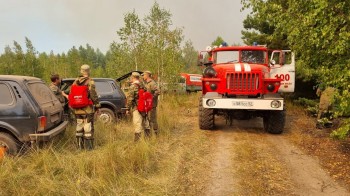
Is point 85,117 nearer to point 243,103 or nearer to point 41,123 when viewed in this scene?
point 41,123

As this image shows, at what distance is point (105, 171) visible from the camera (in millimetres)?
4316

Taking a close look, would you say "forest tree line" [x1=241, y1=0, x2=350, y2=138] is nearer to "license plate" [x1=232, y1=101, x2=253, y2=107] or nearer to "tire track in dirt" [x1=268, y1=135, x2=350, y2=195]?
"tire track in dirt" [x1=268, y1=135, x2=350, y2=195]

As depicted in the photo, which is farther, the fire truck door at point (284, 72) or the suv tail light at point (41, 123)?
the fire truck door at point (284, 72)

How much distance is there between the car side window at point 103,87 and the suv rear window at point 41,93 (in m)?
3.14

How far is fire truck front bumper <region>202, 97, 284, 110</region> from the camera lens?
755 cm

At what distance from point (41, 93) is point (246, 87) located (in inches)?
185

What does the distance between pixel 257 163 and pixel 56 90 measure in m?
4.69

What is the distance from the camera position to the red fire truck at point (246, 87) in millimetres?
7676

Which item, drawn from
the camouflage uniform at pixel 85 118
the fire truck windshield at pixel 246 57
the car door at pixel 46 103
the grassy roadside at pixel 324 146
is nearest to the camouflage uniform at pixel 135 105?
the camouflage uniform at pixel 85 118

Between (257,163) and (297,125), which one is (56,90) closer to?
(257,163)

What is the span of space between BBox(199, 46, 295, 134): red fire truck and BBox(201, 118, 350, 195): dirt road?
70cm

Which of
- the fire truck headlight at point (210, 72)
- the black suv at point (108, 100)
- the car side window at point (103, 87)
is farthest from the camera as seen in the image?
the car side window at point (103, 87)

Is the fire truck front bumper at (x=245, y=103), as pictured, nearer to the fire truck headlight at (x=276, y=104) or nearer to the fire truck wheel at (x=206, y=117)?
the fire truck headlight at (x=276, y=104)

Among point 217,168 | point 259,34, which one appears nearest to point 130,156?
point 217,168
